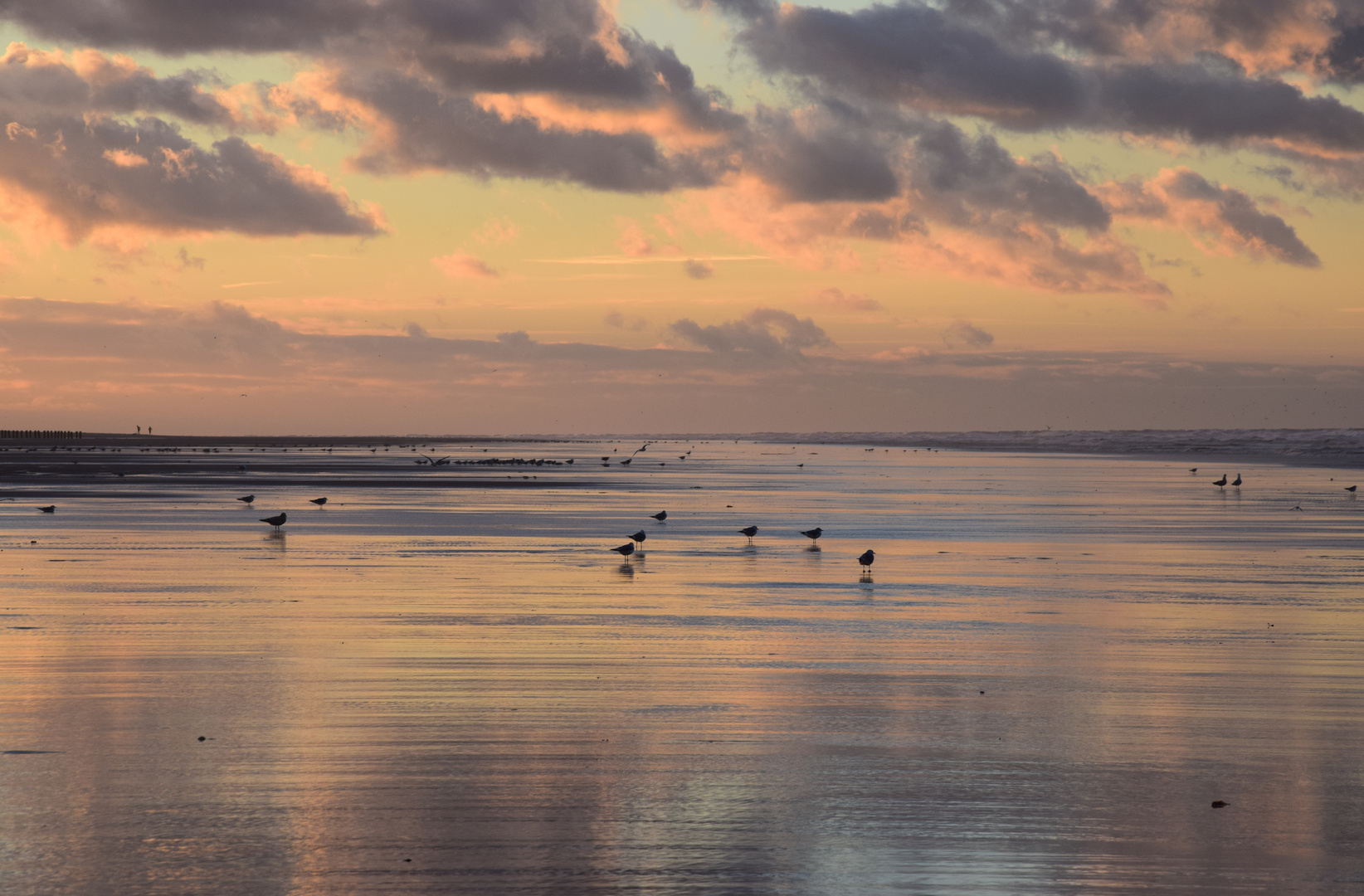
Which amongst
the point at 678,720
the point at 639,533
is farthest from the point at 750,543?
the point at 678,720

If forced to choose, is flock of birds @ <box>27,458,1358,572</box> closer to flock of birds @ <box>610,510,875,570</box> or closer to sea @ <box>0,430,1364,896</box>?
flock of birds @ <box>610,510,875,570</box>

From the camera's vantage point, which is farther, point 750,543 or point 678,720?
point 750,543

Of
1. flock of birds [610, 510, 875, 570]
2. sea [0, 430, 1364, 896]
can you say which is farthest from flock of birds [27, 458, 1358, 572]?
sea [0, 430, 1364, 896]

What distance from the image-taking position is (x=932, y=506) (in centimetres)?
4503

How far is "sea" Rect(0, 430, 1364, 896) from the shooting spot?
26.0 ft

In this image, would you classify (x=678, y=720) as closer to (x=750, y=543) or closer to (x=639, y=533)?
(x=639, y=533)

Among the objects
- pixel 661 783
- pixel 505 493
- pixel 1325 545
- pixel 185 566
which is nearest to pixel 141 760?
pixel 661 783

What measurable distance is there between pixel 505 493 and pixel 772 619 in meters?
37.4

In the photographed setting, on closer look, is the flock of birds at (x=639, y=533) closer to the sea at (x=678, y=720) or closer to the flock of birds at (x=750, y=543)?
the flock of birds at (x=750, y=543)

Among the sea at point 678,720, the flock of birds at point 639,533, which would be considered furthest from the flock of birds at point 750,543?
the sea at point 678,720

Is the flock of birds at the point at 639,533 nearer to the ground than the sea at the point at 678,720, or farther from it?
farther from it

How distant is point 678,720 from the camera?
38.5ft

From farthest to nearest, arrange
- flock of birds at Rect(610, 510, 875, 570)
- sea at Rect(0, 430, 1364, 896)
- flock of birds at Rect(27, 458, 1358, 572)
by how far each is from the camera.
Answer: flock of birds at Rect(27, 458, 1358, 572), flock of birds at Rect(610, 510, 875, 570), sea at Rect(0, 430, 1364, 896)

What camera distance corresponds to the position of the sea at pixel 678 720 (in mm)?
7938
